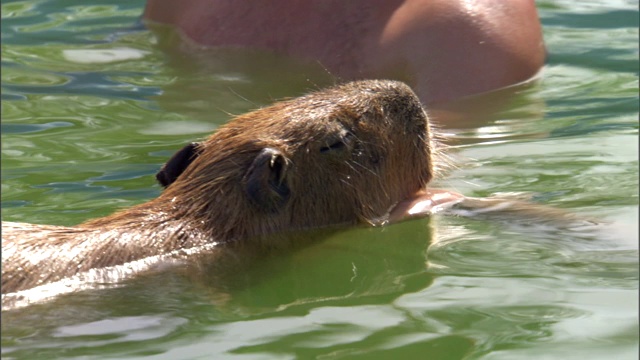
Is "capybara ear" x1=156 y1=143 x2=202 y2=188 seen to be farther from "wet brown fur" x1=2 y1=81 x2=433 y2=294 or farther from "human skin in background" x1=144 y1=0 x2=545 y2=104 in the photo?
"human skin in background" x1=144 y1=0 x2=545 y2=104

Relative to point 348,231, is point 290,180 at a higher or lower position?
higher

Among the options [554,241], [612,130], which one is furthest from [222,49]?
[554,241]

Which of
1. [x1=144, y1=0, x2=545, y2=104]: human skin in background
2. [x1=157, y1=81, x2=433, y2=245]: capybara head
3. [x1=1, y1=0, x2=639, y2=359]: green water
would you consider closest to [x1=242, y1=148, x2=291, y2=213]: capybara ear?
[x1=157, y1=81, x2=433, y2=245]: capybara head

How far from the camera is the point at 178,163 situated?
6133 mm

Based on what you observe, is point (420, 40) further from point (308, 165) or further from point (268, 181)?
point (268, 181)

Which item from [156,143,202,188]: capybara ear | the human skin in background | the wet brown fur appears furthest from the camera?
the human skin in background

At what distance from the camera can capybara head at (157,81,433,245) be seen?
5859 millimetres

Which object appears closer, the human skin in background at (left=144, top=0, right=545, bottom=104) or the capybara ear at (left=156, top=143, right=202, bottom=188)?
the capybara ear at (left=156, top=143, right=202, bottom=188)

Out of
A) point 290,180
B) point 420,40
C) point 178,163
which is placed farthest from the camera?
point 420,40

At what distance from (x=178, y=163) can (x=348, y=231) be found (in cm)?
80

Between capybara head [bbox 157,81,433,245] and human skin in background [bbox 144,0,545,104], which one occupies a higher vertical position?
human skin in background [bbox 144,0,545,104]

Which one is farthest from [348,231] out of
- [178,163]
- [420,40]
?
[420,40]

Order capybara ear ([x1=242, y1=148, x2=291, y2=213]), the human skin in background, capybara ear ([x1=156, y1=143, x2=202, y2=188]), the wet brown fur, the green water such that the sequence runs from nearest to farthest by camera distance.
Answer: the green water
the wet brown fur
capybara ear ([x1=242, y1=148, x2=291, y2=213])
capybara ear ([x1=156, y1=143, x2=202, y2=188])
the human skin in background

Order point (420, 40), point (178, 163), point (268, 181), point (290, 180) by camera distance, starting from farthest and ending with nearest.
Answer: point (420, 40) → point (178, 163) → point (290, 180) → point (268, 181)
